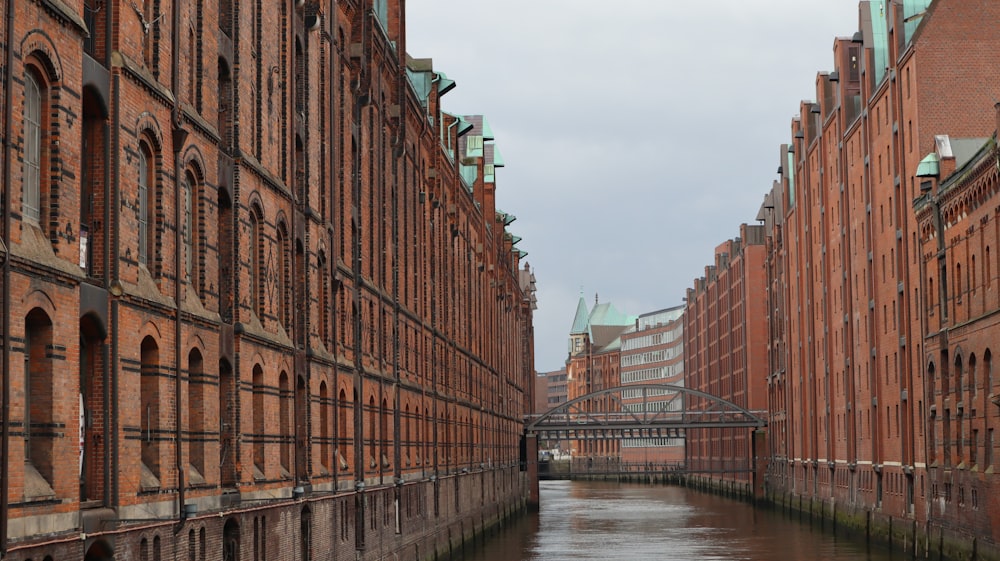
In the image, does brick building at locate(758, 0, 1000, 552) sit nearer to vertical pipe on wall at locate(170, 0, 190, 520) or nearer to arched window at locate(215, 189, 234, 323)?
arched window at locate(215, 189, 234, 323)

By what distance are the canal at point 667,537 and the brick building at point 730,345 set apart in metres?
9.83

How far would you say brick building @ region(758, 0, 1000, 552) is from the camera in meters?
46.3

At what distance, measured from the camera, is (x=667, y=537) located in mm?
70875

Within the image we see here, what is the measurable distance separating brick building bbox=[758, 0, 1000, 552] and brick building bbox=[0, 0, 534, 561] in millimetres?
17080

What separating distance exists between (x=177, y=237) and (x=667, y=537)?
52527 mm

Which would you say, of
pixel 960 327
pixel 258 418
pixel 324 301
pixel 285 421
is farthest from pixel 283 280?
pixel 960 327

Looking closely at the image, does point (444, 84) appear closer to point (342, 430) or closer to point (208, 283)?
point (342, 430)

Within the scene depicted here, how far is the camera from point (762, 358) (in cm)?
11081

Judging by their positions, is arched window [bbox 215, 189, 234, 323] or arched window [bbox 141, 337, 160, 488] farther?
arched window [bbox 215, 189, 234, 323]

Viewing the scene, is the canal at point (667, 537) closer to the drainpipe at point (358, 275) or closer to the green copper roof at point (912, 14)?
the drainpipe at point (358, 275)

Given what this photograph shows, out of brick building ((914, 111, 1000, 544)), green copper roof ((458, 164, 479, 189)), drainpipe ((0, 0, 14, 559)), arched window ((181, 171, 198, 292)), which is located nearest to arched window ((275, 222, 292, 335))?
arched window ((181, 171, 198, 292))

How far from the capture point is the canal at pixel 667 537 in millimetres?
58156

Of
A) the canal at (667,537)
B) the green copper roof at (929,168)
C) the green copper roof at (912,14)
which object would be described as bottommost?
the canal at (667,537)

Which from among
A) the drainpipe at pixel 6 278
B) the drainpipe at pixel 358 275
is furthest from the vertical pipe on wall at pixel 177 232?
the drainpipe at pixel 358 275
